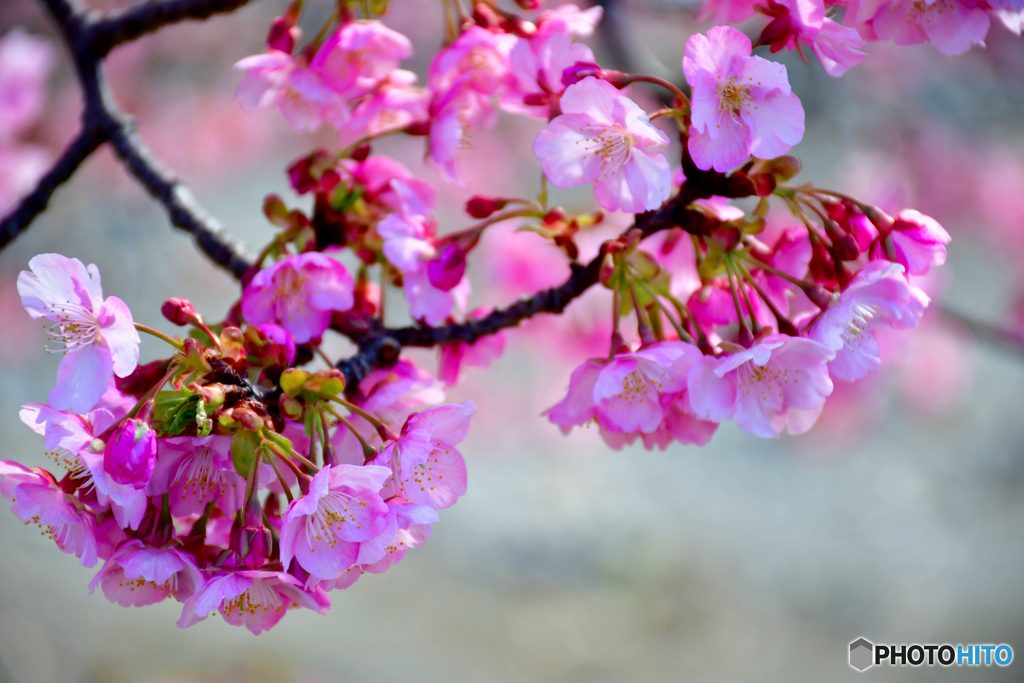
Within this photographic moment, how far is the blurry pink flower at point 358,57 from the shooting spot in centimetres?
67

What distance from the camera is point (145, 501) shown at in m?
0.44

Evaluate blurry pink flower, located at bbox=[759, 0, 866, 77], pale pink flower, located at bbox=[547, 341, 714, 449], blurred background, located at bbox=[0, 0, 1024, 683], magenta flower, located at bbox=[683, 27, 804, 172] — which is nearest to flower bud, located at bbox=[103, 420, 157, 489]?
pale pink flower, located at bbox=[547, 341, 714, 449]

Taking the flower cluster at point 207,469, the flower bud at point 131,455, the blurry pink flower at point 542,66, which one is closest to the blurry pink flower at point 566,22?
the blurry pink flower at point 542,66

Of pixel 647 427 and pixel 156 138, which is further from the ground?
pixel 647 427

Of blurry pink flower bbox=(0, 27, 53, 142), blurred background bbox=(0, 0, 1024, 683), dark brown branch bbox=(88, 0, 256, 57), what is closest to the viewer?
dark brown branch bbox=(88, 0, 256, 57)

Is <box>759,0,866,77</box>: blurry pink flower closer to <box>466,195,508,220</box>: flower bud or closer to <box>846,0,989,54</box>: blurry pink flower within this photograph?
<box>846,0,989,54</box>: blurry pink flower

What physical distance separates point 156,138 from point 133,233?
0.45 m

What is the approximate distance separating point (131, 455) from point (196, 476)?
87 millimetres

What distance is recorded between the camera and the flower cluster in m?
0.42

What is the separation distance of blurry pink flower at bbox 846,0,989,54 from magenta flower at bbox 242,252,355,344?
1.57 feet

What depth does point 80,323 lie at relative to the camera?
457 mm

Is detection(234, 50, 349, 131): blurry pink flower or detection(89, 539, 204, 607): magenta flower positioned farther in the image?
detection(234, 50, 349, 131): blurry pink flower

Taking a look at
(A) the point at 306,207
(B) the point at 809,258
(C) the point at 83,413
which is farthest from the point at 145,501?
(A) the point at 306,207

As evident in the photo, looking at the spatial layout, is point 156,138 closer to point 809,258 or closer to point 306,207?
point 306,207
